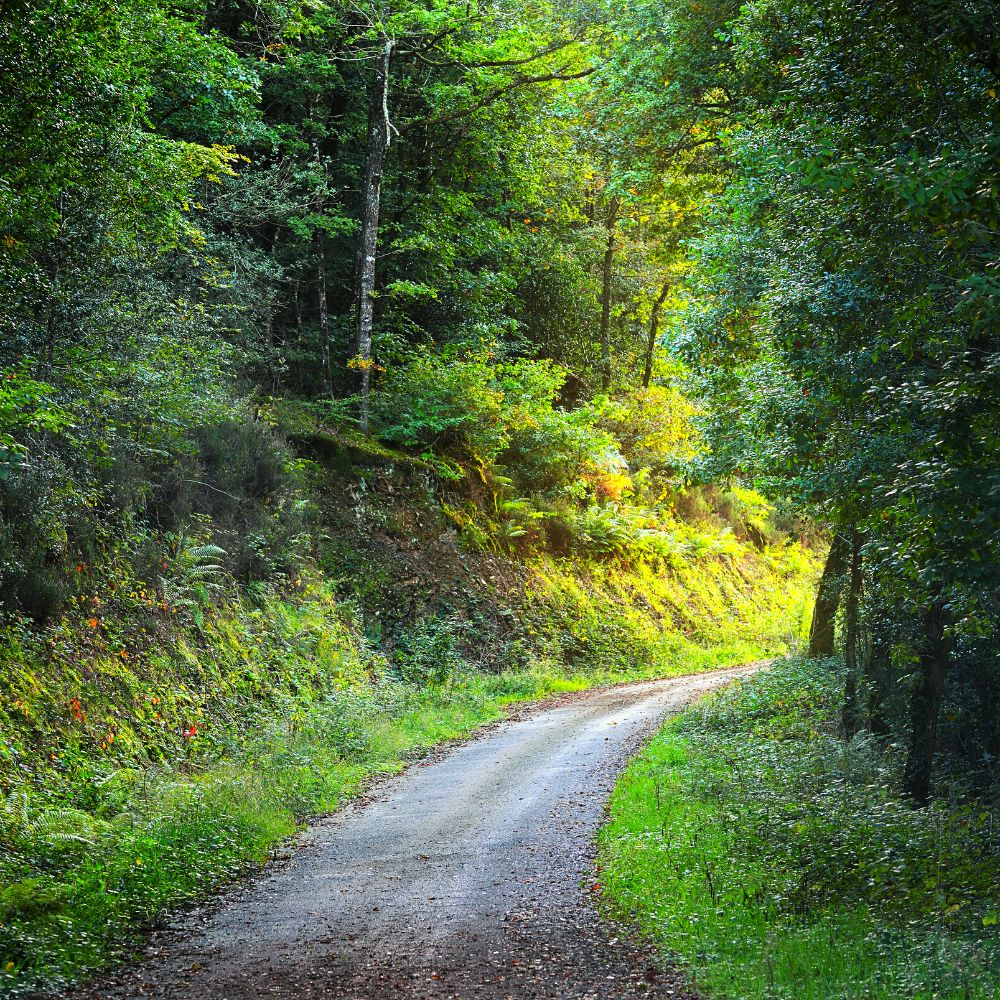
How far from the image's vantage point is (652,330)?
37.3 m

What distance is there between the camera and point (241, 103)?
16.6m

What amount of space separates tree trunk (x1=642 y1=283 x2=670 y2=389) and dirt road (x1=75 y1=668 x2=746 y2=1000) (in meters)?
26.1

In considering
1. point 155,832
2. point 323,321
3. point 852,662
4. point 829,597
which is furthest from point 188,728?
point 323,321

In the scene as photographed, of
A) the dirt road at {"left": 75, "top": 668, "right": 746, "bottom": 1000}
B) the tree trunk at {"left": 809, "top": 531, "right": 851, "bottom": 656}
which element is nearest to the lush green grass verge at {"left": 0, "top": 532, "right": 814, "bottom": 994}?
the dirt road at {"left": 75, "top": 668, "right": 746, "bottom": 1000}

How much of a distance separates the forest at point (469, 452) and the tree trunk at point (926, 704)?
4cm

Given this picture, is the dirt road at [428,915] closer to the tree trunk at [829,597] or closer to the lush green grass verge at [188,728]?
the lush green grass verge at [188,728]

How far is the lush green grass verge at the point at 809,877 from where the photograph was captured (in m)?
5.70

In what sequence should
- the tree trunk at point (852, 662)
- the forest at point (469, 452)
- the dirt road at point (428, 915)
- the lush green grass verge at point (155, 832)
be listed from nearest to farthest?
the dirt road at point (428, 915) → the lush green grass verge at point (155, 832) → the forest at point (469, 452) → the tree trunk at point (852, 662)

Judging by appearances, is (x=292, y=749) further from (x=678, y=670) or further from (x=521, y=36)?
(x=521, y=36)

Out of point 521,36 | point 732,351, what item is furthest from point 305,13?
point 732,351

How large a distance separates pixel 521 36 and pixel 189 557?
15205 millimetres

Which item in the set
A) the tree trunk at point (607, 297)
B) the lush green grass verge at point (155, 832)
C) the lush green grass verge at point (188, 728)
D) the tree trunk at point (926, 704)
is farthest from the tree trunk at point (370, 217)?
the tree trunk at point (926, 704)

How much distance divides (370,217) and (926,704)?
55.1 feet

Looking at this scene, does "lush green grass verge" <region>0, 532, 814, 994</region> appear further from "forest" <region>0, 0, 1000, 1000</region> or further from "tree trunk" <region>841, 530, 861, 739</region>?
"tree trunk" <region>841, 530, 861, 739</region>
